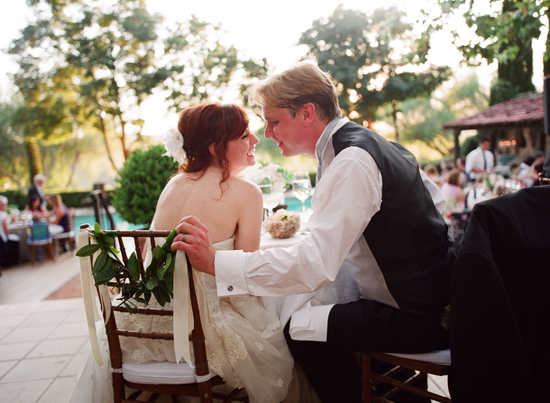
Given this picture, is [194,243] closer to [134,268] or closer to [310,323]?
[134,268]

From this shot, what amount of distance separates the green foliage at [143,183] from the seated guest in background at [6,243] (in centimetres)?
365

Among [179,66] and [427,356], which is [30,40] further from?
[427,356]

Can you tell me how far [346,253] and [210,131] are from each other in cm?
86

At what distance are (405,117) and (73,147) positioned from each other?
1122 inches

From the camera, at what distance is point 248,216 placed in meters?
1.69

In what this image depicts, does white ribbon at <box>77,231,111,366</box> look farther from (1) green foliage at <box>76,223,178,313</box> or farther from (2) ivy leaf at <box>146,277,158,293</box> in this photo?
(2) ivy leaf at <box>146,277,158,293</box>

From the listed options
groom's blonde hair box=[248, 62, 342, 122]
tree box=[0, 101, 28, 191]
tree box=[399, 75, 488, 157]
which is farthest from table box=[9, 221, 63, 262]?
tree box=[399, 75, 488, 157]

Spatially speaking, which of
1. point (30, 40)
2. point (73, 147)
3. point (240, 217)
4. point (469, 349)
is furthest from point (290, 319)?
point (73, 147)

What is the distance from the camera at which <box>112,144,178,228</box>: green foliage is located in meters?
4.54

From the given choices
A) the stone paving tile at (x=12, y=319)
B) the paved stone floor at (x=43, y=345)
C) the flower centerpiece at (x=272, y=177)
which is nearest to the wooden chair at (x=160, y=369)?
the flower centerpiece at (x=272, y=177)

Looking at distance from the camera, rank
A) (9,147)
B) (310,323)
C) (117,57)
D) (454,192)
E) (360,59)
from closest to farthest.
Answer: (310,323) → (454,192) → (117,57) → (360,59) → (9,147)

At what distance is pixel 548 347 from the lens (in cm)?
118

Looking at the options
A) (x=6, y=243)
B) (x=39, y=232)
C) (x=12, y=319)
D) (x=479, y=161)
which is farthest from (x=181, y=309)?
(x=479, y=161)

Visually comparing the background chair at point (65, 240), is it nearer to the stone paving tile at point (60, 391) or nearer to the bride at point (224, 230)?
the stone paving tile at point (60, 391)
